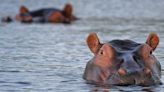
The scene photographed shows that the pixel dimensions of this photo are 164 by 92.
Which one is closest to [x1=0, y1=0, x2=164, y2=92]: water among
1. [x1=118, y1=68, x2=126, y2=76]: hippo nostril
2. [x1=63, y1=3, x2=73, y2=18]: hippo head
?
[x1=118, y1=68, x2=126, y2=76]: hippo nostril

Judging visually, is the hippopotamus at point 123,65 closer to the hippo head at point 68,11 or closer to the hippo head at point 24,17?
the hippo head at point 24,17

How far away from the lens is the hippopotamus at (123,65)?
10727 mm

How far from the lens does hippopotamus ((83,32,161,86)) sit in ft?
35.2

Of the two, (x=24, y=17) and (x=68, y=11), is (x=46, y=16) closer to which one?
(x=24, y=17)

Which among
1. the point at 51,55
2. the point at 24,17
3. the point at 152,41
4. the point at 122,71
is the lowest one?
the point at 24,17

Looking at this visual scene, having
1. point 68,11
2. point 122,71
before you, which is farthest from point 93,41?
point 68,11

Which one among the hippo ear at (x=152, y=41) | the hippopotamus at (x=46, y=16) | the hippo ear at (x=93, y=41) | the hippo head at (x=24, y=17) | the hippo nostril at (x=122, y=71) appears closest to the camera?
the hippo nostril at (x=122, y=71)

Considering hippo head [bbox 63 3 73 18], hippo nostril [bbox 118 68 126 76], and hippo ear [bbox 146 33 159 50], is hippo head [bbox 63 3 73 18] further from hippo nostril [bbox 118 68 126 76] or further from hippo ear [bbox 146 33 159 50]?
hippo nostril [bbox 118 68 126 76]

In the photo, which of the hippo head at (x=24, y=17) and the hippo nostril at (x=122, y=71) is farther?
the hippo head at (x=24, y=17)

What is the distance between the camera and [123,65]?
10875mm

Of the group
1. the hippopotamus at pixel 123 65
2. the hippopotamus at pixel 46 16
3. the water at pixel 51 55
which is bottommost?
the hippopotamus at pixel 46 16

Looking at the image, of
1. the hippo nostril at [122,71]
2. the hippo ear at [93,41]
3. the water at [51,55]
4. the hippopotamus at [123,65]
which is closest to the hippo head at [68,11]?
the water at [51,55]

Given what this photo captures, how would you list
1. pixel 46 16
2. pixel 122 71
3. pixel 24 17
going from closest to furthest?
pixel 122 71 < pixel 46 16 < pixel 24 17

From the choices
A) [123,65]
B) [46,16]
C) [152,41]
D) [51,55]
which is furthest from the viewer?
[46,16]
